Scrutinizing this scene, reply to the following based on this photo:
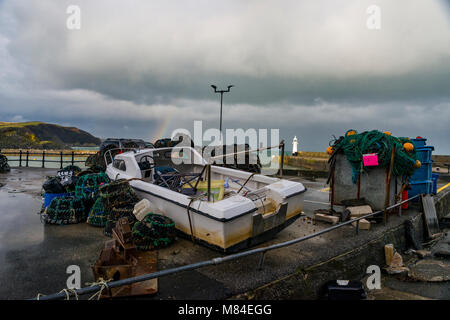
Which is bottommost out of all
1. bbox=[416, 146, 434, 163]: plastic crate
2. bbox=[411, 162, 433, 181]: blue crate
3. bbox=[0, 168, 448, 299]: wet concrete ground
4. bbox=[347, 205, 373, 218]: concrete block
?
bbox=[0, 168, 448, 299]: wet concrete ground

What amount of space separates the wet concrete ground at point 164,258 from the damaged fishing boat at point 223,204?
317 millimetres

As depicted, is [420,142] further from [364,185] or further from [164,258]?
[164,258]

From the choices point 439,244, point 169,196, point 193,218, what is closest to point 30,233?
point 169,196

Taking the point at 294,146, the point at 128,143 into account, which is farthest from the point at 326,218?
the point at 294,146

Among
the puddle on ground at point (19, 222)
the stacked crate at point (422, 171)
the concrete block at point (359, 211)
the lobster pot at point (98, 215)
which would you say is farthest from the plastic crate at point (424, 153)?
the puddle on ground at point (19, 222)

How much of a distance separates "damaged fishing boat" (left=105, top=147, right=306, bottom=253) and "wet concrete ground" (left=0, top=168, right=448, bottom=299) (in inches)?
12.5

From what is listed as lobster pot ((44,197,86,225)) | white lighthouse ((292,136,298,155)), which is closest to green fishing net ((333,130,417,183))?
lobster pot ((44,197,86,225))

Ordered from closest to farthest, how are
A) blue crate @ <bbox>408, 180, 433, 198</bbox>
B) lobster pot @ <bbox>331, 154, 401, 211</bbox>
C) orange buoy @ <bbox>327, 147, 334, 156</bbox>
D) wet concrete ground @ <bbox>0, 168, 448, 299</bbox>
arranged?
1. wet concrete ground @ <bbox>0, 168, 448, 299</bbox>
2. lobster pot @ <bbox>331, 154, 401, 211</bbox>
3. orange buoy @ <bbox>327, 147, 334, 156</bbox>
4. blue crate @ <bbox>408, 180, 433, 198</bbox>

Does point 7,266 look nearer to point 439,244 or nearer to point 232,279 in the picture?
point 232,279

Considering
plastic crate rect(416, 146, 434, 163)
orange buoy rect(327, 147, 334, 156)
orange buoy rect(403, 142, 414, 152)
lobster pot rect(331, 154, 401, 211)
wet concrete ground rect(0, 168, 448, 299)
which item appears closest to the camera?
wet concrete ground rect(0, 168, 448, 299)

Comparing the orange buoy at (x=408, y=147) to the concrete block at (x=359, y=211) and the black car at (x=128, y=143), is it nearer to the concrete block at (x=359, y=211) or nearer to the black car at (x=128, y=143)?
the concrete block at (x=359, y=211)

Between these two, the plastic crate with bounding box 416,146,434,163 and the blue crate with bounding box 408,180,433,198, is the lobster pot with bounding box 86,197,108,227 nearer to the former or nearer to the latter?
the blue crate with bounding box 408,180,433,198

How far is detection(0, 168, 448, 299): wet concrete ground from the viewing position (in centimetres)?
327

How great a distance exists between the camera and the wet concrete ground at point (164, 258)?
10.7 feet
